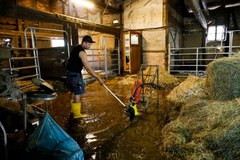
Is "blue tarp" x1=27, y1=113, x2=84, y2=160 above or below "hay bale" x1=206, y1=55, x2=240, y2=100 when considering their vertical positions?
below

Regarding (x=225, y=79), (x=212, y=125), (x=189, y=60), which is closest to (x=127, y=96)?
(x=225, y=79)

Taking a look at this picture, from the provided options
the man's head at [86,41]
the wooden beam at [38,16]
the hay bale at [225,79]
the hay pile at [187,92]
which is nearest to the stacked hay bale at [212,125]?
the hay bale at [225,79]

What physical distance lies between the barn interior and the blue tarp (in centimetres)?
1

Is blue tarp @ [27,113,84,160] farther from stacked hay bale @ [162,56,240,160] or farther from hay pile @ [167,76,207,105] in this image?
hay pile @ [167,76,207,105]

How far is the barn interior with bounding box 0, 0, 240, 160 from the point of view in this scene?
2166 millimetres

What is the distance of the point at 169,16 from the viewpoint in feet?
30.1

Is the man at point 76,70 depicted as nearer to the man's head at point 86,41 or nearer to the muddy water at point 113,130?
the man's head at point 86,41

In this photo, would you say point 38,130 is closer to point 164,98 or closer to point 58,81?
point 164,98

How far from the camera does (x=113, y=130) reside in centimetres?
325

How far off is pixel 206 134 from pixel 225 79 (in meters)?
1.56

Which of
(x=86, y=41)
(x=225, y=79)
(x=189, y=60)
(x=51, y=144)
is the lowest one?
(x=51, y=144)

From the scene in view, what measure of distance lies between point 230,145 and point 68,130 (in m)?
2.54

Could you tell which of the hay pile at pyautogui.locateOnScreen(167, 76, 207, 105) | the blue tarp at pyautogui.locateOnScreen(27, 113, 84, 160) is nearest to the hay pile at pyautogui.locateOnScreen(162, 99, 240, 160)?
the blue tarp at pyautogui.locateOnScreen(27, 113, 84, 160)

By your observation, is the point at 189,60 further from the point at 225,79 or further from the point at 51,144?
A: the point at 51,144
